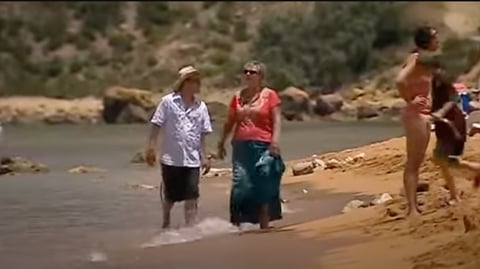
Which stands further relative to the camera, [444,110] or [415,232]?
[444,110]

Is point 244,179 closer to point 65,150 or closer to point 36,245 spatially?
point 36,245

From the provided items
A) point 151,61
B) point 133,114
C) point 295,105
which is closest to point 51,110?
point 133,114

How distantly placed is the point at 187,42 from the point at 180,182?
157 ft

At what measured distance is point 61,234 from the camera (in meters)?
11.5

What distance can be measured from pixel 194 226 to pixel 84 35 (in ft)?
165

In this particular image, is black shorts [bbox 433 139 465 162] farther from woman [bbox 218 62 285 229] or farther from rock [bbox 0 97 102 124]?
rock [bbox 0 97 102 124]

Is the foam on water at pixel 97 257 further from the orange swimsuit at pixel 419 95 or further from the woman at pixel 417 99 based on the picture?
the orange swimsuit at pixel 419 95

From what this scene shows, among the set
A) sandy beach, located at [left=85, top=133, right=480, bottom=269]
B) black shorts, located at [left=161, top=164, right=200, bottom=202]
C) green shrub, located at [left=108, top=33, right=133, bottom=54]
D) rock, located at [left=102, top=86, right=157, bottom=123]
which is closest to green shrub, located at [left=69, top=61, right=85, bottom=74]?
green shrub, located at [left=108, top=33, right=133, bottom=54]

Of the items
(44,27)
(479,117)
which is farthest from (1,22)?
(479,117)

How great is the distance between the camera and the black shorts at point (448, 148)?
9180 mm

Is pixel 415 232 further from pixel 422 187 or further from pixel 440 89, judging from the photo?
pixel 422 187

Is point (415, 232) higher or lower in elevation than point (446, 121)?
lower

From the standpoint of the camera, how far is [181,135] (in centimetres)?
1054

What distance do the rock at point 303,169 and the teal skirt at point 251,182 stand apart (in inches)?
258
